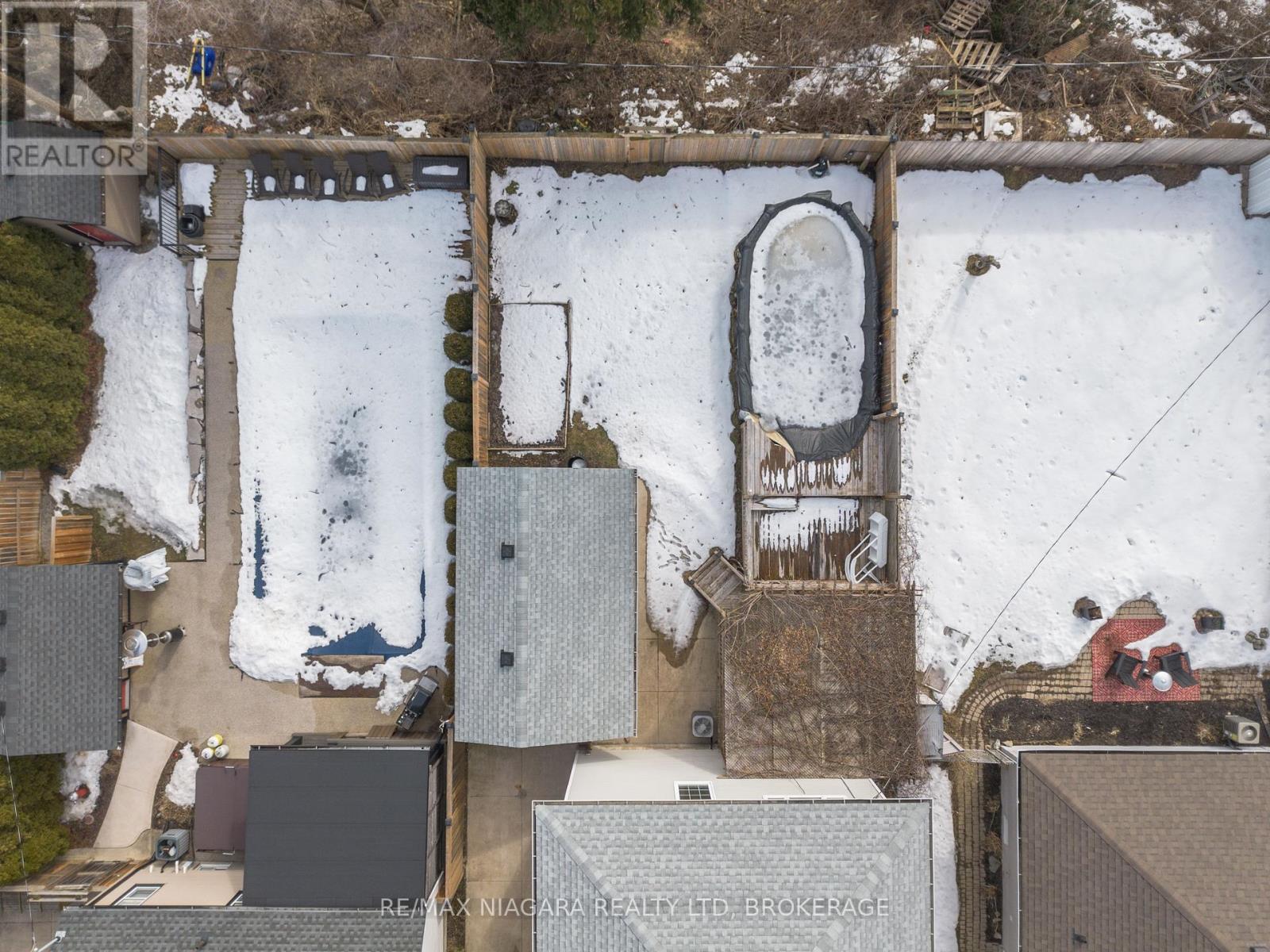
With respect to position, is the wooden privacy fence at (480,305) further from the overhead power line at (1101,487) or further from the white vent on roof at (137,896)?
the overhead power line at (1101,487)

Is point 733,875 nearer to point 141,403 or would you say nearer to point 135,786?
point 135,786

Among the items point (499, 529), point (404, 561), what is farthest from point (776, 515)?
point (404, 561)

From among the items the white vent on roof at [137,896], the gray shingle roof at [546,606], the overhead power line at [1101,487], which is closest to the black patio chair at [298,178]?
the gray shingle roof at [546,606]

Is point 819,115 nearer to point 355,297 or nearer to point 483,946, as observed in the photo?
point 355,297

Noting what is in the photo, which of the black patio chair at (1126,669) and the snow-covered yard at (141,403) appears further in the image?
the snow-covered yard at (141,403)

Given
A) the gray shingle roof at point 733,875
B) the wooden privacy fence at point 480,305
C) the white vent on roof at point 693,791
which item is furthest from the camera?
the wooden privacy fence at point 480,305

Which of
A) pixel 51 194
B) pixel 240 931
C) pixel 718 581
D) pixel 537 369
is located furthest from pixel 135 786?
pixel 718 581
